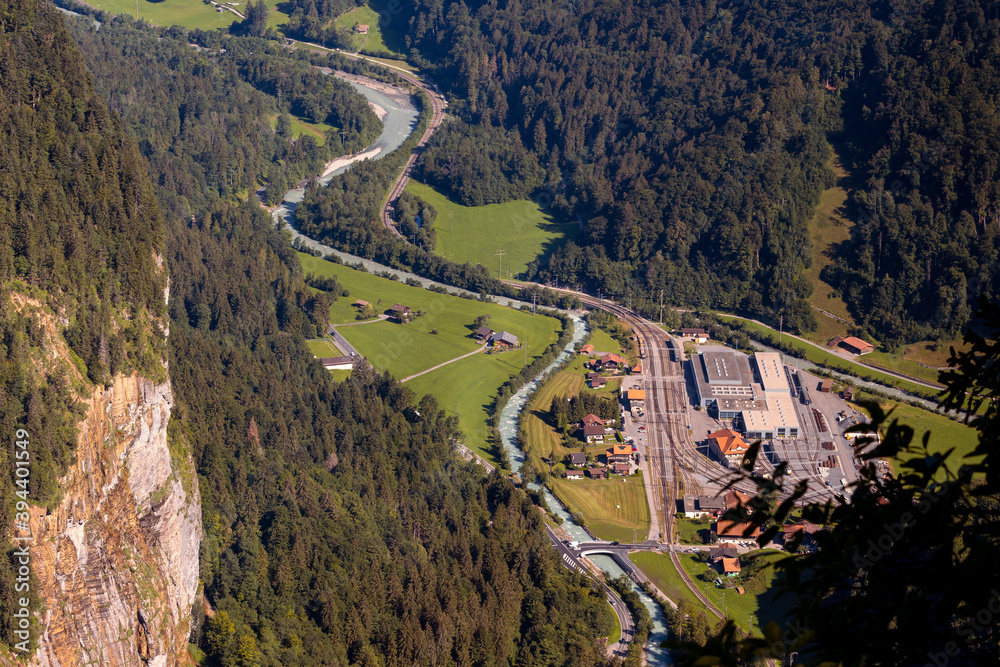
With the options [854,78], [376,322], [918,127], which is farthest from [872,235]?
[376,322]

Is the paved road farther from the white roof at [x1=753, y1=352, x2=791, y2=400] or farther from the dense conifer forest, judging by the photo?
the dense conifer forest

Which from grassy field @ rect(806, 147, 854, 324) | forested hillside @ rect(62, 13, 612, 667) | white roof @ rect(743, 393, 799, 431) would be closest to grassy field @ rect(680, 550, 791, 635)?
forested hillside @ rect(62, 13, 612, 667)

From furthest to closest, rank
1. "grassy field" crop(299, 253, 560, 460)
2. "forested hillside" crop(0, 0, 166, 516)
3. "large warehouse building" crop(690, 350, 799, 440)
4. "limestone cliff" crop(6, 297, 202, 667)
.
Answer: "grassy field" crop(299, 253, 560, 460), "large warehouse building" crop(690, 350, 799, 440), "forested hillside" crop(0, 0, 166, 516), "limestone cliff" crop(6, 297, 202, 667)

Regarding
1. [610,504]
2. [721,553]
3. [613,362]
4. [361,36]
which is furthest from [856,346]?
[361,36]

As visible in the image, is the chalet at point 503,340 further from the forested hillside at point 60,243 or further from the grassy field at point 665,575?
the forested hillside at point 60,243

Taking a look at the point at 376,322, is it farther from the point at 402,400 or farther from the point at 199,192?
the point at 199,192

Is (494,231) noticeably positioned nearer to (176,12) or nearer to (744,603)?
(744,603)
